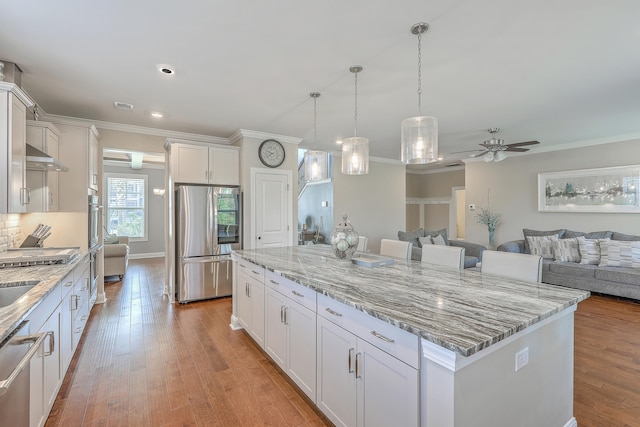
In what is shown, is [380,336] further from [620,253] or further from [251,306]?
[620,253]

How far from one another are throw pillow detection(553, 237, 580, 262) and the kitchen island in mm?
4203

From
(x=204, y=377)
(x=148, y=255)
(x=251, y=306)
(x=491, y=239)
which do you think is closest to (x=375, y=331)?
(x=204, y=377)

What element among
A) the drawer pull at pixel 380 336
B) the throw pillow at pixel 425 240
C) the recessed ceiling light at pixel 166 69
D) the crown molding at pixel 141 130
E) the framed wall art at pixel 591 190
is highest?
the recessed ceiling light at pixel 166 69

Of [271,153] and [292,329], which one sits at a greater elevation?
[271,153]

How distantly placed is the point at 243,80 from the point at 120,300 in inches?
146

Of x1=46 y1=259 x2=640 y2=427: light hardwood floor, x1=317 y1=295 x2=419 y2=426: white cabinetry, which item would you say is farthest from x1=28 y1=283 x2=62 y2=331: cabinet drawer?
x1=317 y1=295 x2=419 y2=426: white cabinetry

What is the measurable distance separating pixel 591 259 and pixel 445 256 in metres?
3.85

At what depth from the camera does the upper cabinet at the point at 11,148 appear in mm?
2217

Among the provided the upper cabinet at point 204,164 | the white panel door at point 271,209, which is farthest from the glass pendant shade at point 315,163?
the upper cabinet at point 204,164

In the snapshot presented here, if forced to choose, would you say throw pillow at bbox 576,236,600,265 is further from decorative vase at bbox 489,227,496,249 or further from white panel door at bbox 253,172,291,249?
white panel door at bbox 253,172,291,249

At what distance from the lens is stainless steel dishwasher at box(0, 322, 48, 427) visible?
116cm

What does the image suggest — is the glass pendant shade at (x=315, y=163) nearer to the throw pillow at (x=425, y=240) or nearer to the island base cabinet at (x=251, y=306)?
the island base cabinet at (x=251, y=306)

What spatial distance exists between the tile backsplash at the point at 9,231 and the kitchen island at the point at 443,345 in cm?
276

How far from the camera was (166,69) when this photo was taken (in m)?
2.72
